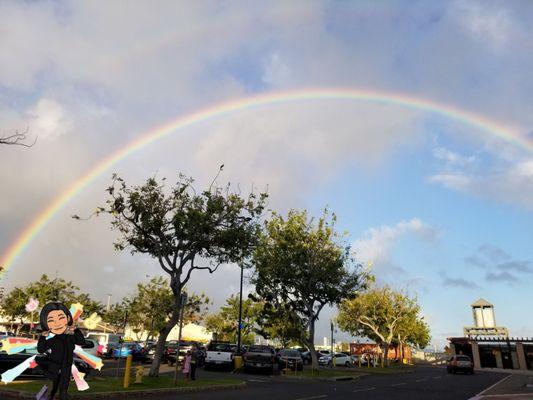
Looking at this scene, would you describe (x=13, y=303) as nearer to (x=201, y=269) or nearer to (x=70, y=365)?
(x=201, y=269)

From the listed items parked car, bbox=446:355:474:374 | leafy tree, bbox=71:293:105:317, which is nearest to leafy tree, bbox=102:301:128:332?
leafy tree, bbox=71:293:105:317

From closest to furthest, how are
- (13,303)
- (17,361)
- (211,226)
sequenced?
(17,361) < (211,226) < (13,303)

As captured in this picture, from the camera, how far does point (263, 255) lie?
106 feet

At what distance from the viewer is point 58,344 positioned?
8.50 metres

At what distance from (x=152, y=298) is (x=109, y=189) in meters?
41.3

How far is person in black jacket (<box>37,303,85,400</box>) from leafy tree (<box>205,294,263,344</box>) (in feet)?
183

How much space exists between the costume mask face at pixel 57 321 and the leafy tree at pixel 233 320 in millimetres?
55879

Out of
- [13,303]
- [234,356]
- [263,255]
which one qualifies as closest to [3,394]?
[234,356]

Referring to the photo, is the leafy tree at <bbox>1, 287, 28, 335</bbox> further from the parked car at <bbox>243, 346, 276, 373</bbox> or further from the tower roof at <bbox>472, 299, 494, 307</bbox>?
the tower roof at <bbox>472, 299, 494, 307</bbox>

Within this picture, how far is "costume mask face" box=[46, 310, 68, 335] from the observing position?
8570mm

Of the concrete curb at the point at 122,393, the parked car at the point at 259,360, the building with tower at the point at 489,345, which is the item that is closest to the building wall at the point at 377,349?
the building with tower at the point at 489,345

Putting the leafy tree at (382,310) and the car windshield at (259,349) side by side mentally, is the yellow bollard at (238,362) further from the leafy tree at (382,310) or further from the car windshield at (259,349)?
the leafy tree at (382,310)

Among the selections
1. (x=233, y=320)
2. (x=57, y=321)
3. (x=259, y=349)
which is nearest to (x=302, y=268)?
(x=259, y=349)

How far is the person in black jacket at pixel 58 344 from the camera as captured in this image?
844 centimetres
